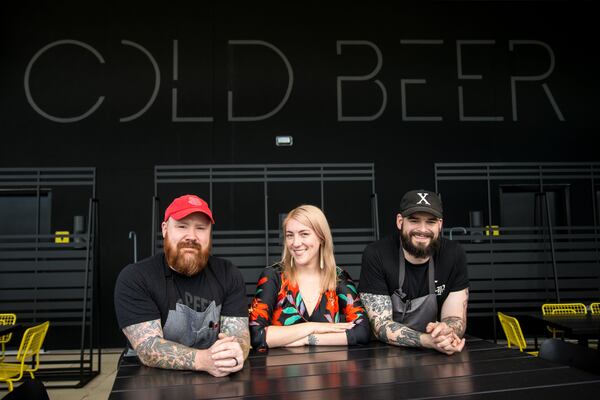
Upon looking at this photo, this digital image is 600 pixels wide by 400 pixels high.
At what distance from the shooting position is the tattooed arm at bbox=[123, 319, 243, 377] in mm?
1751

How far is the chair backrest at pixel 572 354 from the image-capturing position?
1952 millimetres

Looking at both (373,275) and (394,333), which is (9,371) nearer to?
(373,275)

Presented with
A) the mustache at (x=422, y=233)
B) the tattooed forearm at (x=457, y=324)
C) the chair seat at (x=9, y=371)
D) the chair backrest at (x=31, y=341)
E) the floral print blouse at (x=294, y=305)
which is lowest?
the chair seat at (x=9, y=371)

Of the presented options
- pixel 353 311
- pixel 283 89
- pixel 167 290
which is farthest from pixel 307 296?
pixel 283 89

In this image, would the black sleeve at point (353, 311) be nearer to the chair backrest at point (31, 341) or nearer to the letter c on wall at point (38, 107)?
the chair backrest at point (31, 341)

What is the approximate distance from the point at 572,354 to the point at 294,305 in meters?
1.21

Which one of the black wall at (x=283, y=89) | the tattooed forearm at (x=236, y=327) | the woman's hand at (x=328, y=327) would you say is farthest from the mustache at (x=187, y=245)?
the black wall at (x=283, y=89)

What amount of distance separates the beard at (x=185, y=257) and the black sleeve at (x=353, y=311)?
0.73 meters

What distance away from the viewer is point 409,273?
261 cm

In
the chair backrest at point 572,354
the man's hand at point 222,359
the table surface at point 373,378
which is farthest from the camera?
the chair backrest at point 572,354

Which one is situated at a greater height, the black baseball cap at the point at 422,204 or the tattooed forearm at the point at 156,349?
the black baseball cap at the point at 422,204

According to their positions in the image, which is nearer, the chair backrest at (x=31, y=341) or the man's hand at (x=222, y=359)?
the man's hand at (x=222, y=359)

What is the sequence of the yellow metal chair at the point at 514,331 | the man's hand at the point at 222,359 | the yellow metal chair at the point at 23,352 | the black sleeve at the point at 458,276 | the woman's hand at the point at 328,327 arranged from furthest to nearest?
the yellow metal chair at the point at 514,331, the yellow metal chair at the point at 23,352, the black sleeve at the point at 458,276, the woman's hand at the point at 328,327, the man's hand at the point at 222,359

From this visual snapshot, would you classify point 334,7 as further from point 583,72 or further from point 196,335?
point 196,335
